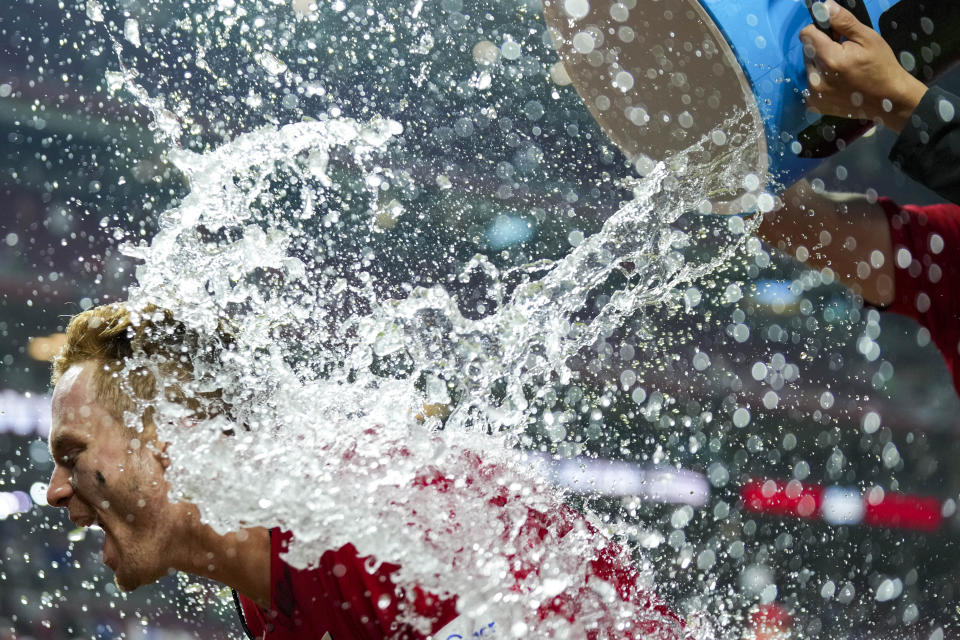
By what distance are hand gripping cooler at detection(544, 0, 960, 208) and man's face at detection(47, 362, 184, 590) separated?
95cm

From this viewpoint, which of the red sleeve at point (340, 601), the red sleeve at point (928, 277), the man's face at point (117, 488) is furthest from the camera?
the red sleeve at point (928, 277)

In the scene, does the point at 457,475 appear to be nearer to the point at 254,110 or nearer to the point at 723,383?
the point at 254,110

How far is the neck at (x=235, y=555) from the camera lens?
4.04 feet

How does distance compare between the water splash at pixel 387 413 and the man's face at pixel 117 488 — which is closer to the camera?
the water splash at pixel 387 413

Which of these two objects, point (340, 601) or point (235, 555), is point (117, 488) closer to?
point (235, 555)

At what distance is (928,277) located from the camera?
4.35 ft

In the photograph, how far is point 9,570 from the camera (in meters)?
6.85

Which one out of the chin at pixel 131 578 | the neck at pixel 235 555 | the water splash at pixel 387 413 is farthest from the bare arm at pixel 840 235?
the chin at pixel 131 578

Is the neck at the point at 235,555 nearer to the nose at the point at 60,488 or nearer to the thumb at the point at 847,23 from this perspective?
the nose at the point at 60,488

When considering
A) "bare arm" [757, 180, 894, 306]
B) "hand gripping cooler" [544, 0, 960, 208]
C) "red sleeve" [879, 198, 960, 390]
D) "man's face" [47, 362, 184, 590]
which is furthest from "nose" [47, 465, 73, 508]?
"red sleeve" [879, 198, 960, 390]

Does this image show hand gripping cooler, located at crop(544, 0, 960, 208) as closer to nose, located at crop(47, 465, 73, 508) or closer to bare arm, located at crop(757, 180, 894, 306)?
bare arm, located at crop(757, 180, 894, 306)

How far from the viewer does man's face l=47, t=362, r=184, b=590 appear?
1210 millimetres

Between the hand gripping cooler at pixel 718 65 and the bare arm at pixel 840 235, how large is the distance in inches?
3.5

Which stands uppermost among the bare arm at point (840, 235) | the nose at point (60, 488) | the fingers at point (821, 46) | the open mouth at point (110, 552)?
the nose at point (60, 488)
